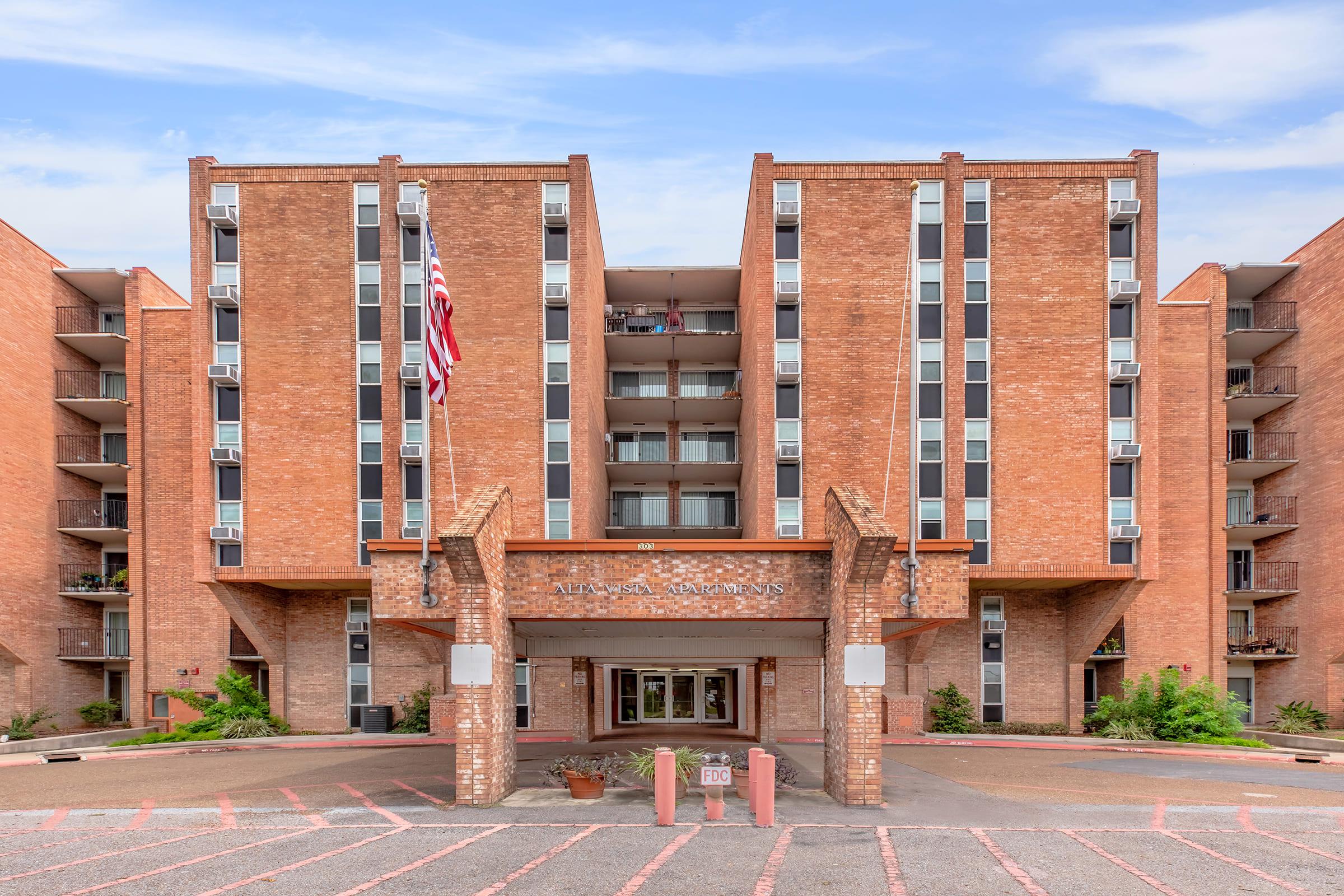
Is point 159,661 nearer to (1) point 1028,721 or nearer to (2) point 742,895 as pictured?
(2) point 742,895

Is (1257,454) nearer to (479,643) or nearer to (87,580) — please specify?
(479,643)

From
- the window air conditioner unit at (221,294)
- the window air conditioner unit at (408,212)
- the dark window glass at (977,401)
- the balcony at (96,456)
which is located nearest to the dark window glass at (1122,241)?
the dark window glass at (977,401)

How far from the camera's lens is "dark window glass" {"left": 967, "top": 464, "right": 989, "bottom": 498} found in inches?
1144

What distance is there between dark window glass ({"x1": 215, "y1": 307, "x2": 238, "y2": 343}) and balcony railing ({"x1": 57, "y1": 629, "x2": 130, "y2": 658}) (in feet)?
37.7

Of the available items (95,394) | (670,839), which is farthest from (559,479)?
(95,394)

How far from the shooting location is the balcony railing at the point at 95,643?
3231 cm

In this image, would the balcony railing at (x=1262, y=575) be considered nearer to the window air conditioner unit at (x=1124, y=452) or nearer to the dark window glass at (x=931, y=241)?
the window air conditioner unit at (x=1124, y=452)

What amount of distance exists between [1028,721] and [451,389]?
73.2ft

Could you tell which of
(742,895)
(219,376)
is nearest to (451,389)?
(219,376)

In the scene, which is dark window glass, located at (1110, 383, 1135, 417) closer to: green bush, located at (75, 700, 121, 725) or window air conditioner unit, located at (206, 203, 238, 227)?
window air conditioner unit, located at (206, 203, 238, 227)

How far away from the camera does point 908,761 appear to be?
2267 centimetres

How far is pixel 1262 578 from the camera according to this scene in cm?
3369

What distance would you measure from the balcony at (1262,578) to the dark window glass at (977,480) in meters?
10.6

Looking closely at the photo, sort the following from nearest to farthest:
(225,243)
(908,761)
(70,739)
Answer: (908,761)
(70,739)
(225,243)
